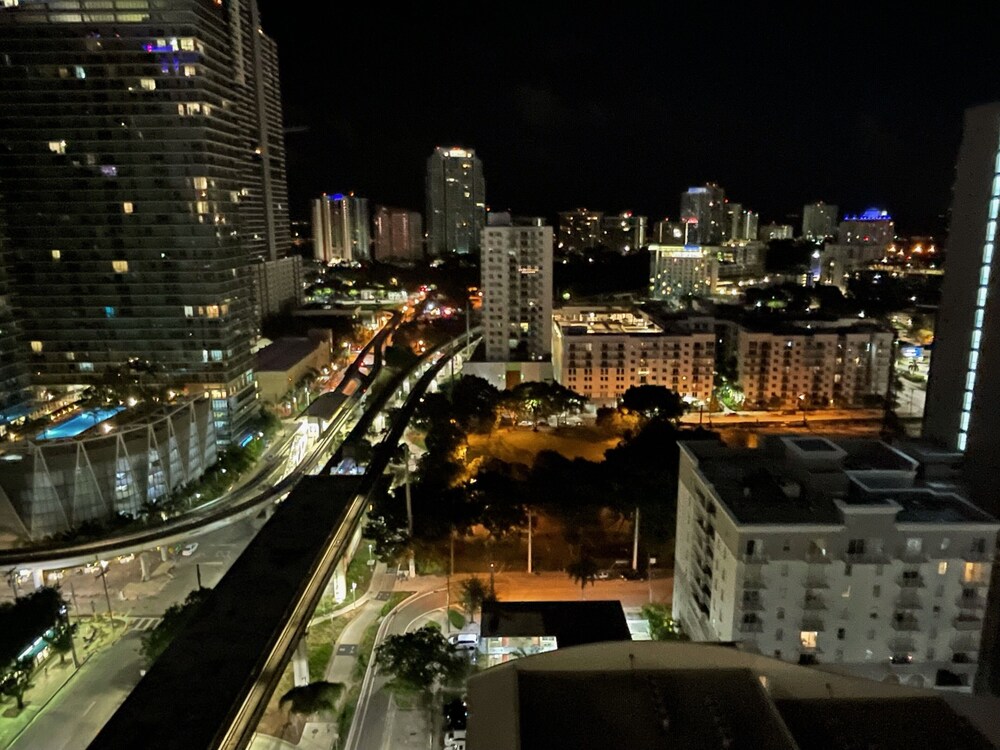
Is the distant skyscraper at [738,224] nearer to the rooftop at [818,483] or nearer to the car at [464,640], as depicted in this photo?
the rooftop at [818,483]

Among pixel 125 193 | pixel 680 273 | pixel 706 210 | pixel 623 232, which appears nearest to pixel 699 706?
pixel 125 193

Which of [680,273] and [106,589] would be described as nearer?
[106,589]

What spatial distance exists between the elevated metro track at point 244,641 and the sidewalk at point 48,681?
131 inches

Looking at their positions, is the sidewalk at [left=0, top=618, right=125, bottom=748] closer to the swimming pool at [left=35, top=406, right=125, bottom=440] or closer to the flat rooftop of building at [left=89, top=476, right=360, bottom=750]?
the flat rooftop of building at [left=89, top=476, right=360, bottom=750]

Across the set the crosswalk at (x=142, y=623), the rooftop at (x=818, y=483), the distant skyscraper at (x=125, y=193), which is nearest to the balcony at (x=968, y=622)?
the rooftop at (x=818, y=483)

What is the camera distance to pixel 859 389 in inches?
1025

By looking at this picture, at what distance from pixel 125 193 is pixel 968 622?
22325 mm

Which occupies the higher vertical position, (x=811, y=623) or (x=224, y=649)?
(x=811, y=623)

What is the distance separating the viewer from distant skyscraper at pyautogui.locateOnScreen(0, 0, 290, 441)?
18.8 meters

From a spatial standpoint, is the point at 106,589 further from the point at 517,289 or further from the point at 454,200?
the point at 454,200

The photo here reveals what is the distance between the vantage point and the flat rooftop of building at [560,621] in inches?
404

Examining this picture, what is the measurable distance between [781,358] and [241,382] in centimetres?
2029

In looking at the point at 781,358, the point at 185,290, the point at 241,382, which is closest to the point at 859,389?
the point at 781,358

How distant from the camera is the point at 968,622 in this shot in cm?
853
